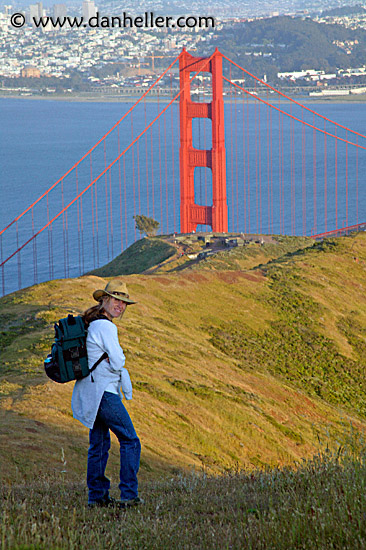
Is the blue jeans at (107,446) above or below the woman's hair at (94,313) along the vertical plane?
below

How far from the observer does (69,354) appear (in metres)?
6.51

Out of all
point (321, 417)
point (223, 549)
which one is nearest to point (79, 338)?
point (223, 549)

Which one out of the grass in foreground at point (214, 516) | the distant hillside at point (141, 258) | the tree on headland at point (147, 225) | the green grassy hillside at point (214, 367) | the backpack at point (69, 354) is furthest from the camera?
the tree on headland at point (147, 225)

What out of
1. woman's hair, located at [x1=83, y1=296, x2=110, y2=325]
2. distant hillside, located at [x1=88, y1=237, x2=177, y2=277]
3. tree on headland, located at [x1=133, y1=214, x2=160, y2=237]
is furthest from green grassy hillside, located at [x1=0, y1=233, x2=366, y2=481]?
tree on headland, located at [x1=133, y1=214, x2=160, y2=237]

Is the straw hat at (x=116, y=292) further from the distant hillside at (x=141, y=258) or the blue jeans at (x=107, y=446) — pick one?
the distant hillside at (x=141, y=258)

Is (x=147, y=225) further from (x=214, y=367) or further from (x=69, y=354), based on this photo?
(x=69, y=354)

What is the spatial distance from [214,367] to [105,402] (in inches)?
621

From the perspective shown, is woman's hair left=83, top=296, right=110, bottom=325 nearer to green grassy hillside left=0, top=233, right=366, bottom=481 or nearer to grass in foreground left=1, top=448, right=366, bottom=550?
green grassy hillside left=0, top=233, right=366, bottom=481

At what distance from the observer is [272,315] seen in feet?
98.7

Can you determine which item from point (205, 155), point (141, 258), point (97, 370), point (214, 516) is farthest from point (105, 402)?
point (205, 155)

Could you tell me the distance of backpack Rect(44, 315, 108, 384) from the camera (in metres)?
6.50

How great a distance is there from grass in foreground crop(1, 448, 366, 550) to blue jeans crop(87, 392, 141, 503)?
0.23 metres

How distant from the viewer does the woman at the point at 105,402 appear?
6547 millimetres

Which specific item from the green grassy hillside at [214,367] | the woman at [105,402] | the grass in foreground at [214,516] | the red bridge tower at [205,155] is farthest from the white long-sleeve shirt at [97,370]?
the red bridge tower at [205,155]
